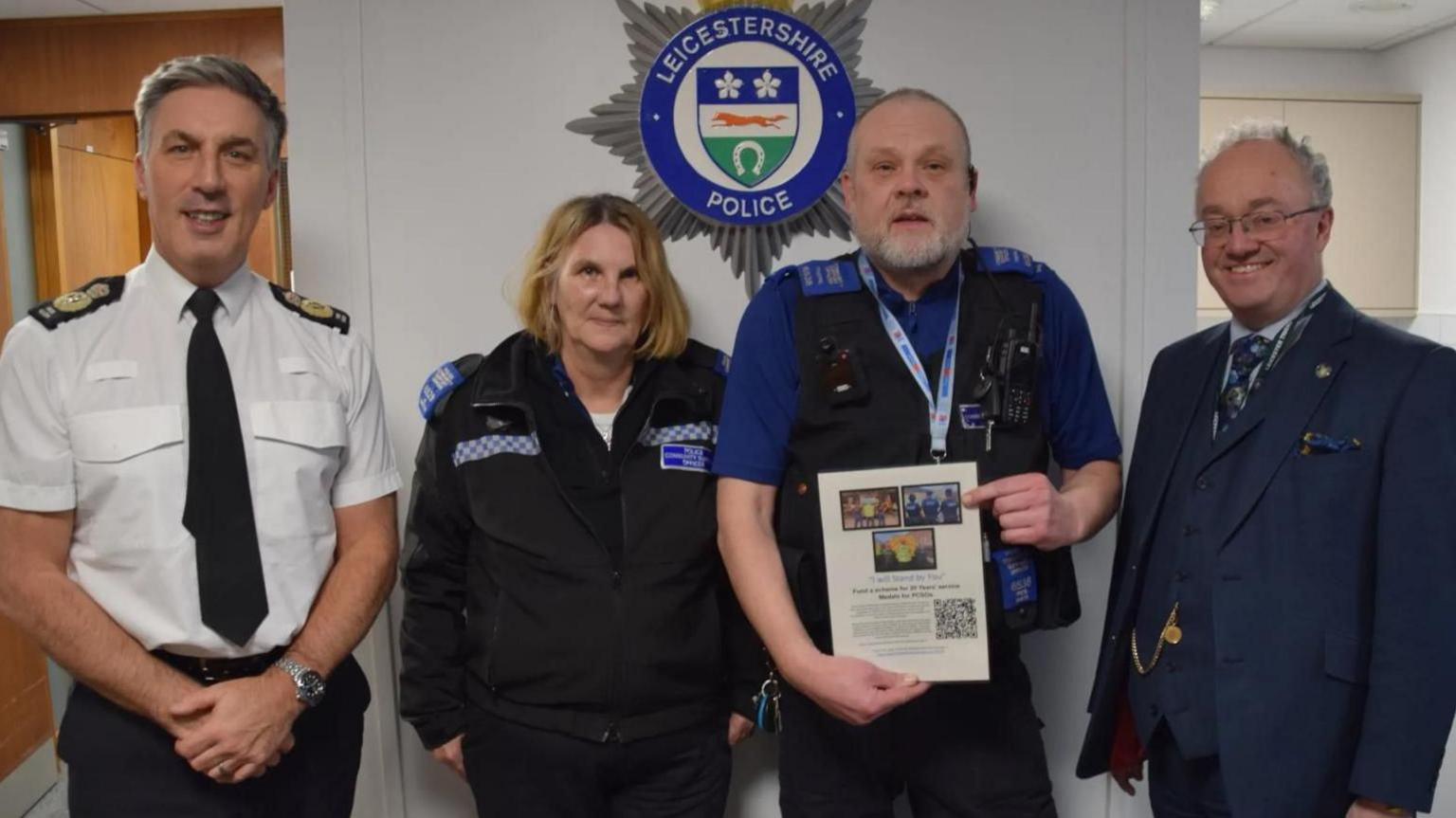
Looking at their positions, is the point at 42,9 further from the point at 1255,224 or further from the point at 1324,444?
the point at 1324,444

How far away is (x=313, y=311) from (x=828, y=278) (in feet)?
2.88

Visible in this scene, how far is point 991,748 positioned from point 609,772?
0.65 metres

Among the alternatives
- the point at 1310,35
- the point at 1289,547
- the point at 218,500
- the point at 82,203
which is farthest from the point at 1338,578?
the point at 1310,35

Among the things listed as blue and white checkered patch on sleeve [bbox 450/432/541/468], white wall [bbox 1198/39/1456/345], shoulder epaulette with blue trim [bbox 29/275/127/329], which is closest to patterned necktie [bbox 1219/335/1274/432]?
blue and white checkered patch on sleeve [bbox 450/432/541/468]

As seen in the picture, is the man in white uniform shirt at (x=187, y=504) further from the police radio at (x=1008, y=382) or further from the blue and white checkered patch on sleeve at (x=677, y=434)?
the police radio at (x=1008, y=382)

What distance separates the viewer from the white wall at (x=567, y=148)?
88.0 inches

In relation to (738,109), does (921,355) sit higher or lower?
lower

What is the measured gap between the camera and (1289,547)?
4.83 feet

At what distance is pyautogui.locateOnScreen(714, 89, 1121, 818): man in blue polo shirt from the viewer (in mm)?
1685

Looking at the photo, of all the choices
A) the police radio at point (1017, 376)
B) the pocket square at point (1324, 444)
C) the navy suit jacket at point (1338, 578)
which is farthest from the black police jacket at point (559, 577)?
the pocket square at point (1324, 444)

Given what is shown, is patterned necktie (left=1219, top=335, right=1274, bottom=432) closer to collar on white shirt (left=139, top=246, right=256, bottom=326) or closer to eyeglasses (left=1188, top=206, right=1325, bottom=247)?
eyeglasses (left=1188, top=206, right=1325, bottom=247)

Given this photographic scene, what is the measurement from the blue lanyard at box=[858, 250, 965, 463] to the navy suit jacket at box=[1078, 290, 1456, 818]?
41 centimetres

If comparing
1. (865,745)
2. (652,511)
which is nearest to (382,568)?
(652,511)

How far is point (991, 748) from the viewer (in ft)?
5.69
